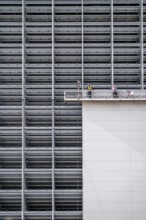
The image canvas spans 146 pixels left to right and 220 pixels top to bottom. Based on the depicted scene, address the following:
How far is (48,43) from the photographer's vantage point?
62.7 feet

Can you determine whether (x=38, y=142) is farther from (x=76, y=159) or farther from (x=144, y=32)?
(x=144, y=32)

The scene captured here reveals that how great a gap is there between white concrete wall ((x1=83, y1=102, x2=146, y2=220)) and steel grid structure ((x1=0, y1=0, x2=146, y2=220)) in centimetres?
94

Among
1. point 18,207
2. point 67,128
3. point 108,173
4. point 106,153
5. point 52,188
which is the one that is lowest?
point 18,207

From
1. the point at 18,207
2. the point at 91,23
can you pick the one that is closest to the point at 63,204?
the point at 18,207

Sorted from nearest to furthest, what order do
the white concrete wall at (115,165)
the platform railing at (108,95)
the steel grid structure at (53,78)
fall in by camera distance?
the platform railing at (108,95) < the white concrete wall at (115,165) < the steel grid structure at (53,78)

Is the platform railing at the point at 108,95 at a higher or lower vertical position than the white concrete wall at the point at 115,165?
higher

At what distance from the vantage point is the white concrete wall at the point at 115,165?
18.2 metres

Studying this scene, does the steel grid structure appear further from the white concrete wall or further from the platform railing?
the white concrete wall

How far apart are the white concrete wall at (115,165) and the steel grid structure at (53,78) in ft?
3.08

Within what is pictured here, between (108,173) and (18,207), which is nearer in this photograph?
(108,173)

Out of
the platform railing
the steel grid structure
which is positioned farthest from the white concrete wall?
the steel grid structure

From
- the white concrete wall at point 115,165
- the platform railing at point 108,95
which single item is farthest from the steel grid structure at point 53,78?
the white concrete wall at point 115,165

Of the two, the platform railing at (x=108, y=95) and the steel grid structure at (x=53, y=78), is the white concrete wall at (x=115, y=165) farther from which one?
the steel grid structure at (x=53, y=78)

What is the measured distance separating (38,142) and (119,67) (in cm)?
752
